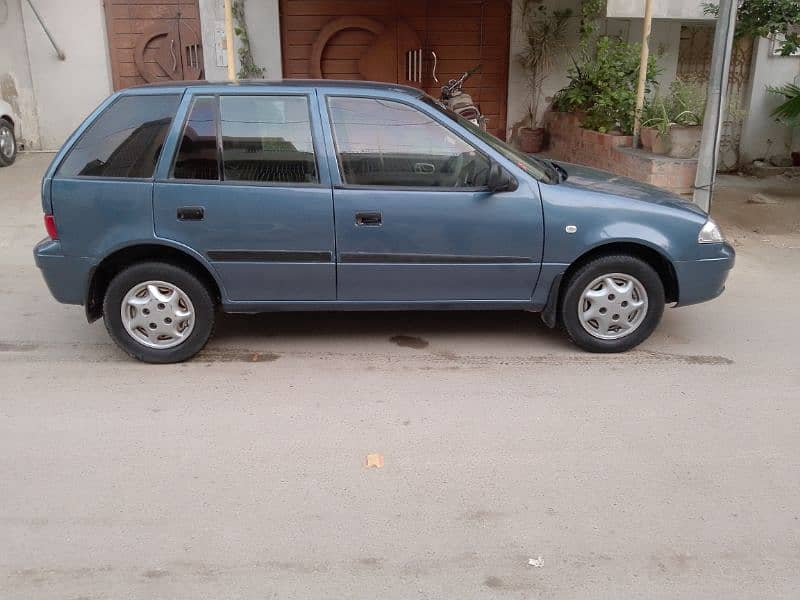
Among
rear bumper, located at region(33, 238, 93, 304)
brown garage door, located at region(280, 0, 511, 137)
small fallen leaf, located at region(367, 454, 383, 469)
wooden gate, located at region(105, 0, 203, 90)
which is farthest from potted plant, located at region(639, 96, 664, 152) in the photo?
wooden gate, located at region(105, 0, 203, 90)

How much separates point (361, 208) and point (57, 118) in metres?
8.73

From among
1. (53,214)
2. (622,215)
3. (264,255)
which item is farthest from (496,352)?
(53,214)

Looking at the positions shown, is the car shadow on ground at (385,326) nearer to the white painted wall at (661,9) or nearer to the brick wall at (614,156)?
the brick wall at (614,156)

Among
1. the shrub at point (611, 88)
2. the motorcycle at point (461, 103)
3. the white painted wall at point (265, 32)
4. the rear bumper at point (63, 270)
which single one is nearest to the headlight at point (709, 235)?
the rear bumper at point (63, 270)

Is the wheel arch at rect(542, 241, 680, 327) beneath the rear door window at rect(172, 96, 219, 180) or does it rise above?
beneath

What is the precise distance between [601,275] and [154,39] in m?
8.97

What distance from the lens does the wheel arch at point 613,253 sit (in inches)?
195

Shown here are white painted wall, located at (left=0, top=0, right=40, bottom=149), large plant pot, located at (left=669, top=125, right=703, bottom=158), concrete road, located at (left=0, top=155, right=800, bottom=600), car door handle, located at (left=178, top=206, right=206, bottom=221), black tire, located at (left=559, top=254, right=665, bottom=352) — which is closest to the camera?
concrete road, located at (left=0, top=155, right=800, bottom=600)

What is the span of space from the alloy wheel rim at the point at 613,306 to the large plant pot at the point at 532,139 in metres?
6.98

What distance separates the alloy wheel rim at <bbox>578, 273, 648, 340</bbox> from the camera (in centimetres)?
498

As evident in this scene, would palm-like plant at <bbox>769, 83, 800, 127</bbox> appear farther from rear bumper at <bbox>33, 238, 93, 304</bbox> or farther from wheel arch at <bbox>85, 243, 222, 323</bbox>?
rear bumper at <bbox>33, 238, 93, 304</bbox>

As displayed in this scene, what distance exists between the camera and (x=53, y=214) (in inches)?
186

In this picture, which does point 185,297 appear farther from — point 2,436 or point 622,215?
point 622,215

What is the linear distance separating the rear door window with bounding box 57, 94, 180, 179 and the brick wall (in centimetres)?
532
